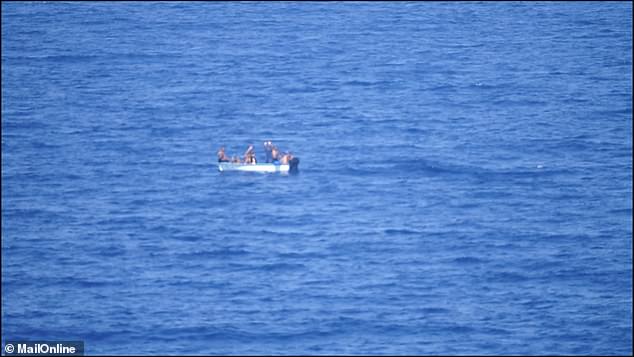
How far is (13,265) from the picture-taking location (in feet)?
336

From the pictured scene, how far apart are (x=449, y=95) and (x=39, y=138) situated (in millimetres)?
47948

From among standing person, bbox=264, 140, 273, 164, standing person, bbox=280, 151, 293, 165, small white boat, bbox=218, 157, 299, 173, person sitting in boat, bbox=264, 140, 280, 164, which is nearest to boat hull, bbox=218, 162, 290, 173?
small white boat, bbox=218, 157, 299, 173

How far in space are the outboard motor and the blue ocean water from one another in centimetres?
83

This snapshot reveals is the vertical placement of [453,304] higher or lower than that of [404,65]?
higher

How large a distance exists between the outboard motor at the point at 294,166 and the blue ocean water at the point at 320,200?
83cm

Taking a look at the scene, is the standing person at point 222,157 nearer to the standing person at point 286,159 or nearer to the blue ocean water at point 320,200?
the blue ocean water at point 320,200

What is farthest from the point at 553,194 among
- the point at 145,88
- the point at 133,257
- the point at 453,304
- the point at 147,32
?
the point at 147,32

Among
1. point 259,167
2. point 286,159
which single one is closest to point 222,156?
point 259,167

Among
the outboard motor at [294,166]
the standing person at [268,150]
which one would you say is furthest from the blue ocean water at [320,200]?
the standing person at [268,150]

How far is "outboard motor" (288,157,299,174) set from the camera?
4833 inches

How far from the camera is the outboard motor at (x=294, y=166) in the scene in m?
123

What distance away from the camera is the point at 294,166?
406 ft

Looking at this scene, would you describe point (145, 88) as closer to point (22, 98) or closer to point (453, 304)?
point (22, 98)

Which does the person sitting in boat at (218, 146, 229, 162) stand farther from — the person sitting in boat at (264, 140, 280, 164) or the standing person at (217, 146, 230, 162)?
the person sitting in boat at (264, 140, 280, 164)
